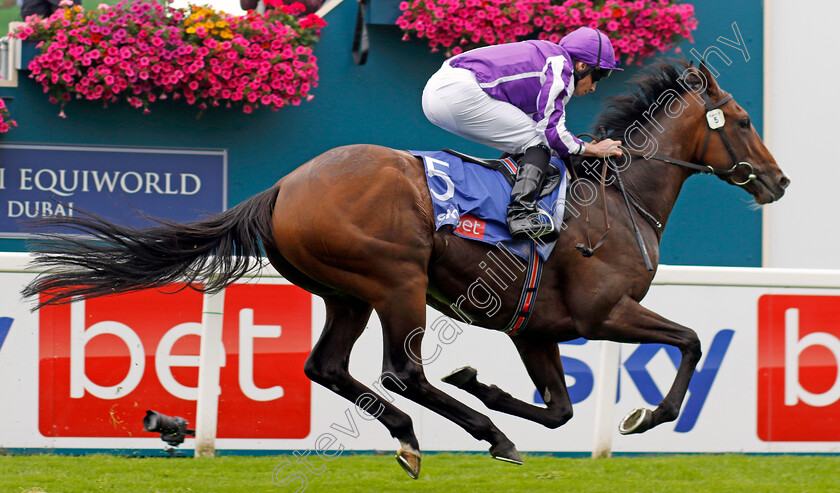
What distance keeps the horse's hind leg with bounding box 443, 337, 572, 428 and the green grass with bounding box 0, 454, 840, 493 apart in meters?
0.44

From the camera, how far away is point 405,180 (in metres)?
3.75

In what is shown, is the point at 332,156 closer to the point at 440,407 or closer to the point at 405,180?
the point at 405,180

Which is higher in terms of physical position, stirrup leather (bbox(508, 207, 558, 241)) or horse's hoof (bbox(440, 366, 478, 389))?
stirrup leather (bbox(508, 207, 558, 241))

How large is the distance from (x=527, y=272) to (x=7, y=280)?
2.77m

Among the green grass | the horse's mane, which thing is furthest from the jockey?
the green grass

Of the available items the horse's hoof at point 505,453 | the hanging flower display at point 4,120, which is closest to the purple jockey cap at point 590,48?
the horse's hoof at point 505,453

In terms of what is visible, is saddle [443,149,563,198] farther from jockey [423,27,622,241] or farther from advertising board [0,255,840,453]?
advertising board [0,255,840,453]

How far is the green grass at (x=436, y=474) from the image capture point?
14.1 feet

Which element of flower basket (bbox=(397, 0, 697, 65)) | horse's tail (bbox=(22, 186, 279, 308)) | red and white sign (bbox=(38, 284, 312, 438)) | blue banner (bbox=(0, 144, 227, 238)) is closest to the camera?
horse's tail (bbox=(22, 186, 279, 308))

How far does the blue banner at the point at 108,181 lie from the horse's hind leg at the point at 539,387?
125 inches

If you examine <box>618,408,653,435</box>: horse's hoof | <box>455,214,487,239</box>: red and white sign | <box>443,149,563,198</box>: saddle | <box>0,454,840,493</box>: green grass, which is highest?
<box>443,149,563,198</box>: saddle

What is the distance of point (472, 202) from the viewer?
379 cm

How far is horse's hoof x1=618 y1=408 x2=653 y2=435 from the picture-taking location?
3812 mm

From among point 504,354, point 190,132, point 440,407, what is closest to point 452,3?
point 190,132
